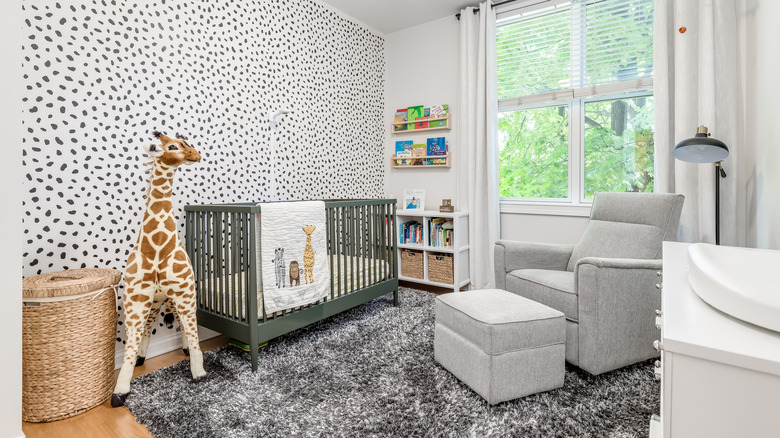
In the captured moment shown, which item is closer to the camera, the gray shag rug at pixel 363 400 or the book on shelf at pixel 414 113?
the gray shag rug at pixel 363 400

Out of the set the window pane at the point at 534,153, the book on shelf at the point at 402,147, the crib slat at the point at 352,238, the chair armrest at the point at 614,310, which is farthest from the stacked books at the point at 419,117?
the chair armrest at the point at 614,310

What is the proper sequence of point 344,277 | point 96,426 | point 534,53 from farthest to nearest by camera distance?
point 534,53, point 344,277, point 96,426

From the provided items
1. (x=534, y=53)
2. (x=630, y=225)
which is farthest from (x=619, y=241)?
(x=534, y=53)

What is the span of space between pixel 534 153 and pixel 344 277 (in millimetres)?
2039

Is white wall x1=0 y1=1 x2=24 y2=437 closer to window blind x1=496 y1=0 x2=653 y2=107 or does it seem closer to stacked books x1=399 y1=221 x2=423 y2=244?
stacked books x1=399 y1=221 x2=423 y2=244

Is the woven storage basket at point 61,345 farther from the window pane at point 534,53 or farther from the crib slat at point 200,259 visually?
the window pane at point 534,53

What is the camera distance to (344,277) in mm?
2559

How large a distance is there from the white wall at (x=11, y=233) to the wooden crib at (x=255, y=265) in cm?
82

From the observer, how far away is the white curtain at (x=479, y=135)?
334 centimetres

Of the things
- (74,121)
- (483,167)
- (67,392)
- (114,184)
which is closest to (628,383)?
(483,167)

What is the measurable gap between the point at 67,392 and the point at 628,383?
8.03 ft

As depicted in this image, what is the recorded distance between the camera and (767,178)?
193 centimetres

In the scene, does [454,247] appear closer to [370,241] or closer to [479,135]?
[370,241]

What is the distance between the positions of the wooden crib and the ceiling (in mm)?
1803
